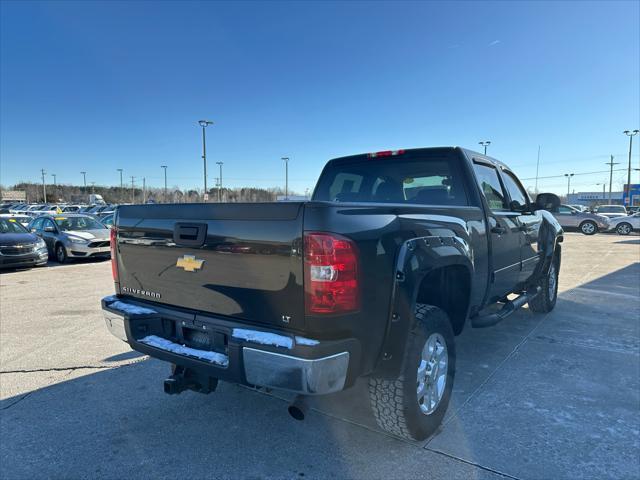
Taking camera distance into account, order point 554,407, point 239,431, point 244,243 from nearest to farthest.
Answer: point 244,243, point 239,431, point 554,407

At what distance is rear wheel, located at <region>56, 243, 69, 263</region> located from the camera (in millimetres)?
12211

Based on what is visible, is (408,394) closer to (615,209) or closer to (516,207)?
(516,207)

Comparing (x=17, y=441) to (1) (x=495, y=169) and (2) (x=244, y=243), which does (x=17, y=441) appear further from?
(1) (x=495, y=169)

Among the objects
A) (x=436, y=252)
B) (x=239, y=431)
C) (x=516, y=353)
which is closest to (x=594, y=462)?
(x=436, y=252)

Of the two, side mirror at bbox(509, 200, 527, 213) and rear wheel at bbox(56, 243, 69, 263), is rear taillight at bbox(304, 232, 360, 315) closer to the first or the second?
side mirror at bbox(509, 200, 527, 213)

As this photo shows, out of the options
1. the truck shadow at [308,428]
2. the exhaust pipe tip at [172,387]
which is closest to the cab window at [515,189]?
the truck shadow at [308,428]

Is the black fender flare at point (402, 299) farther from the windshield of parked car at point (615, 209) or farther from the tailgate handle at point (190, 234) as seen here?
the windshield of parked car at point (615, 209)

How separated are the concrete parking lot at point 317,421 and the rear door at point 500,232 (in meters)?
0.81

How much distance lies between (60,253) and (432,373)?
1280 centimetres

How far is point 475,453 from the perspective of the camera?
8.64 feet

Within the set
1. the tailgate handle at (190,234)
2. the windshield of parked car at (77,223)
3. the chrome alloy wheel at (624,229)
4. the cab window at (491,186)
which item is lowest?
the chrome alloy wheel at (624,229)

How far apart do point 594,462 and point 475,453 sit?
0.70m

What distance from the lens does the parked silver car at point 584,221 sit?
24375 mm

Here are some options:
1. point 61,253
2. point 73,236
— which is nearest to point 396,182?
point 73,236
